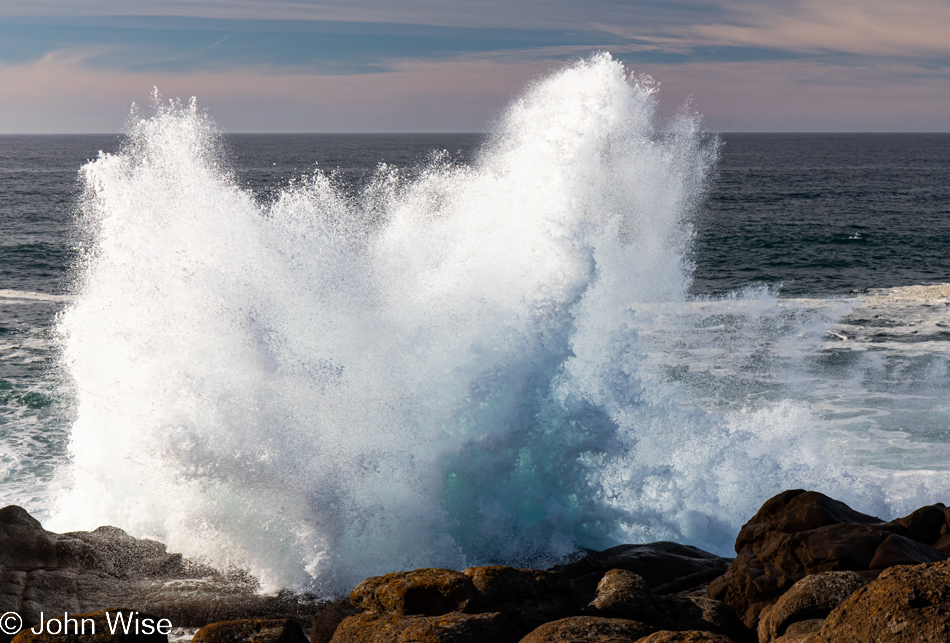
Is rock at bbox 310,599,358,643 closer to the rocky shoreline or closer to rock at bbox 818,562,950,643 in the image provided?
the rocky shoreline

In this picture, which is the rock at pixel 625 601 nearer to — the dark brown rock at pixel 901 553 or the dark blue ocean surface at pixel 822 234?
the dark brown rock at pixel 901 553

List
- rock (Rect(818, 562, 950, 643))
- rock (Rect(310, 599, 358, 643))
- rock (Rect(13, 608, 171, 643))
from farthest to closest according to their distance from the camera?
rock (Rect(310, 599, 358, 643)) → rock (Rect(13, 608, 171, 643)) → rock (Rect(818, 562, 950, 643))

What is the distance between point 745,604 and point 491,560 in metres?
3.19

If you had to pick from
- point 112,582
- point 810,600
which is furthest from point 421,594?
point 112,582

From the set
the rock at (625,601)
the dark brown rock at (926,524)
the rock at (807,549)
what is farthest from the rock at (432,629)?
the dark brown rock at (926,524)

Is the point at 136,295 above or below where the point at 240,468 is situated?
above

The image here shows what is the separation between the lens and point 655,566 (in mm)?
8141

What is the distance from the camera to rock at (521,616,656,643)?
5164 millimetres

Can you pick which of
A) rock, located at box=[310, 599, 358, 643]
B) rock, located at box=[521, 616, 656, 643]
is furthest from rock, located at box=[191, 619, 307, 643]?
rock, located at box=[521, 616, 656, 643]

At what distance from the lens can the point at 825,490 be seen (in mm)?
10727

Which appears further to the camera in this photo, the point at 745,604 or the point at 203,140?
the point at 203,140

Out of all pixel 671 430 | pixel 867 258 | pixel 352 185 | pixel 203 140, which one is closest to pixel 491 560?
pixel 671 430

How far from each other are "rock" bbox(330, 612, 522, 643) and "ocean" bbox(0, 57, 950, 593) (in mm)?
2646

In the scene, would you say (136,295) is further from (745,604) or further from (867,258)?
(867,258)
